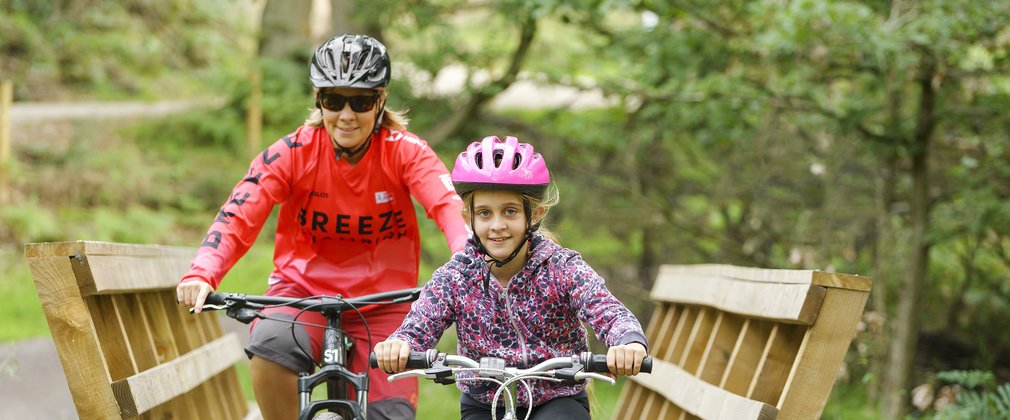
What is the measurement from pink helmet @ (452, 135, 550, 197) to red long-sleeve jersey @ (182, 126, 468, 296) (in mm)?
807

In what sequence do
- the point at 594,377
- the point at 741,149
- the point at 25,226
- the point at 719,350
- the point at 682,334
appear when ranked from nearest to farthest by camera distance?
the point at 594,377 < the point at 719,350 < the point at 682,334 < the point at 741,149 < the point at 25,226

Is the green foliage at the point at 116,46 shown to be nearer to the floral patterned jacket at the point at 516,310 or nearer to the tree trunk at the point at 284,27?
the tree trunk at the point at 284,27

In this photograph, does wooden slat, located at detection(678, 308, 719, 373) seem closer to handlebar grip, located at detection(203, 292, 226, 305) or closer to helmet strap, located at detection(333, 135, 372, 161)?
helmet strap, located at detection(333, 135, 372, 161)

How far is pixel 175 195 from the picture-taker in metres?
16.8

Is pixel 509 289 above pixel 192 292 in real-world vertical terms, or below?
above

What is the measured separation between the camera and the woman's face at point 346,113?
477 centimetres

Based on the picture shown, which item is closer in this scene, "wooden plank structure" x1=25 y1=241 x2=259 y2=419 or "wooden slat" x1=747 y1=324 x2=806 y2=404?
"wooden plank structure" x1=25 y1=241 x2=259 y2=419

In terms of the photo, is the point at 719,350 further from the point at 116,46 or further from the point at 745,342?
the point at 116,46

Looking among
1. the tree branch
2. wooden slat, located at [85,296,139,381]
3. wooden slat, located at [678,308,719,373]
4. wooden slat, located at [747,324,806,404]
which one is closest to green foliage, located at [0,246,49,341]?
the tree branch

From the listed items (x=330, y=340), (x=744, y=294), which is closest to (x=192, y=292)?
(x=330, y=340)

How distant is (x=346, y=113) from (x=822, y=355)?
7.41 ft

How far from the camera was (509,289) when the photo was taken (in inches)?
158

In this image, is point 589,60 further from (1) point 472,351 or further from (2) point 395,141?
(1) point 472,351

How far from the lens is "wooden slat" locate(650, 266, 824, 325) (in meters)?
4.03
